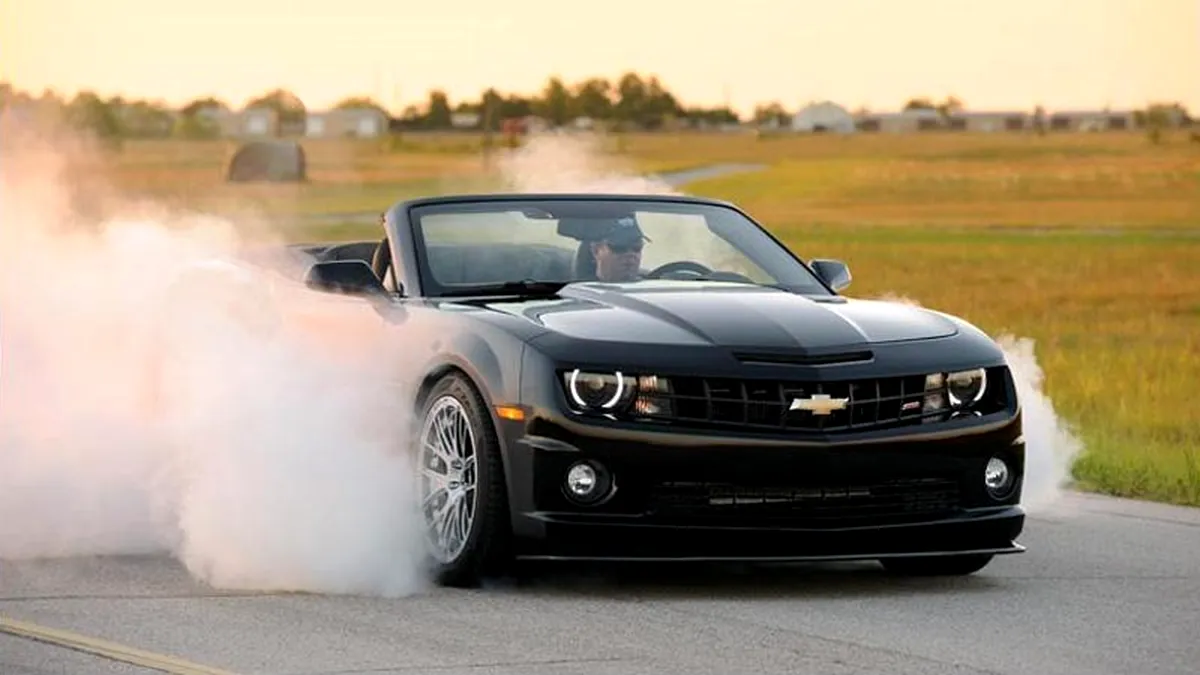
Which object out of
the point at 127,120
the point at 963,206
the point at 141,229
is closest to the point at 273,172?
the point at 127,120

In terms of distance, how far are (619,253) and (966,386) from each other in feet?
5.80

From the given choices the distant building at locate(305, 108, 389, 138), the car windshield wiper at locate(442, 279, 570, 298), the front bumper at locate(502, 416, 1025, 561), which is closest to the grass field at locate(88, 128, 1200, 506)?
the distant building at locate(305, 108, 389, 138)

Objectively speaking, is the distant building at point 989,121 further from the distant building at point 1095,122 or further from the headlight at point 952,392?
the headlight at point 952,392

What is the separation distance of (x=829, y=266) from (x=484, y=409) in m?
2.18

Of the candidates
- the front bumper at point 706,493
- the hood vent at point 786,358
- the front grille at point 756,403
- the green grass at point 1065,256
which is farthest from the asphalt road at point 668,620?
the green grass at point 1065,256

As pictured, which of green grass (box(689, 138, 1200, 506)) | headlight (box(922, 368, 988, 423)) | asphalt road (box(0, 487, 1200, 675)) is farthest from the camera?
green grass (box(689, 138, 1200, 506))

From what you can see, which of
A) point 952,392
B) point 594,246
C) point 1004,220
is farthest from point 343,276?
point 1004,220

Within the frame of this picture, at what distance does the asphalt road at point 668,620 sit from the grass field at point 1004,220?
3.58 metres

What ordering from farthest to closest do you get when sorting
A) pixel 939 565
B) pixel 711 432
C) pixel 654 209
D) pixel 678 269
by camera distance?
pixel 654 209
pixel 678 269
pixel 939 565
pixel 711 432

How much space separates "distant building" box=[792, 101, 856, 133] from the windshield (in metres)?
98.0

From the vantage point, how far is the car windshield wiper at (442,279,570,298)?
11039 millimetres

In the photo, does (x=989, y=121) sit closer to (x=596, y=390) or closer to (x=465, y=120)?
(x=465, y=120)

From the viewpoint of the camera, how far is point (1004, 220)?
68.8 metres

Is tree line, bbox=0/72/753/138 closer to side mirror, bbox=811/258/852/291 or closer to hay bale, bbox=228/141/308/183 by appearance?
hay bale, bbox=228/141/308/183
